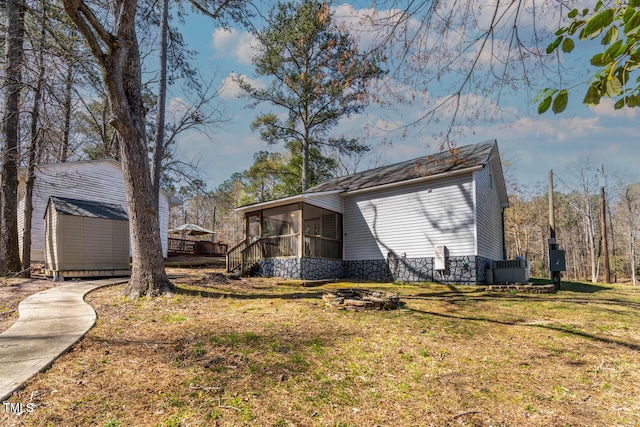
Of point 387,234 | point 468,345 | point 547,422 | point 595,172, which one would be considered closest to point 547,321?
point 468,345

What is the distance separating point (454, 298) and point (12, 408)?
7.91m

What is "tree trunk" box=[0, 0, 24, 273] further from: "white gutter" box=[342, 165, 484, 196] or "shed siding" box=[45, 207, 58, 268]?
"white gutter" box=[342, 165, 484, 196]

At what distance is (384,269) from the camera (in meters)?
13.0

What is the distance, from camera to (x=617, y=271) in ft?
106

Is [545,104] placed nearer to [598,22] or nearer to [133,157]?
[598,22]

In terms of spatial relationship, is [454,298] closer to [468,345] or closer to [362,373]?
[468,345]

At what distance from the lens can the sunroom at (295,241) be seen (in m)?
12.8

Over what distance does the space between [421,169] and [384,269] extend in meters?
4.13

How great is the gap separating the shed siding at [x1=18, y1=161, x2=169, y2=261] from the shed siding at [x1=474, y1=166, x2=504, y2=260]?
1564 cm

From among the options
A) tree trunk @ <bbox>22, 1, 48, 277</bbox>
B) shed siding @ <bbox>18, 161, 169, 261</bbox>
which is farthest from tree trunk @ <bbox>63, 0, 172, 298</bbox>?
shed siding @ <bbox>18, 161, 169, 261</bbox>

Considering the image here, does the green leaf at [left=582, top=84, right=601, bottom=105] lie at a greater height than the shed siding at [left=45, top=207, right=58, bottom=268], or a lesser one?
greater

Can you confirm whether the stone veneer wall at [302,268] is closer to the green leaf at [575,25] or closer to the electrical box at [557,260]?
the electrical box at [557,260]

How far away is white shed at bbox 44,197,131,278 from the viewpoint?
9.49 meters

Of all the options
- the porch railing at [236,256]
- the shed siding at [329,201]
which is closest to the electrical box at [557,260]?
the shed siding at [329,201]
